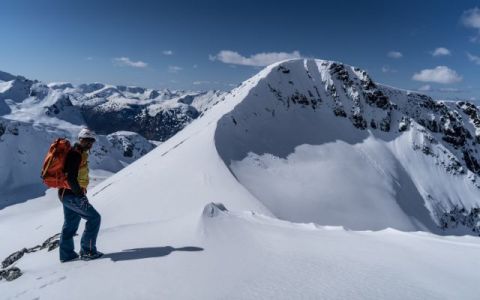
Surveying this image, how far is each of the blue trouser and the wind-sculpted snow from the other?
26.7m

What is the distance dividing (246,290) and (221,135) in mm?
39037

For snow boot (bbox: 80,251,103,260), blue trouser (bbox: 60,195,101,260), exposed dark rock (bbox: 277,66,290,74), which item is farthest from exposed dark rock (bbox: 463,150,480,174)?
snow boot (bbox: 80,251,103,260)

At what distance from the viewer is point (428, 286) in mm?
6730

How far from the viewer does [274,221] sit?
456 inches

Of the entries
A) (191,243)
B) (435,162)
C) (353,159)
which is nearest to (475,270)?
(191,243)

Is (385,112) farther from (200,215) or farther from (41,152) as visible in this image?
(41,152)

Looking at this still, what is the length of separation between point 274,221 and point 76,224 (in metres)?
5.46

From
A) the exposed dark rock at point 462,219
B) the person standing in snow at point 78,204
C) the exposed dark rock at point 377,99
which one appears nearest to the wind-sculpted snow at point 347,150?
the exposed dark rock at point 377,99

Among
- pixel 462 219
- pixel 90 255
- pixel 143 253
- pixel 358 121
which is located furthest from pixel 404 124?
pixel 90 255

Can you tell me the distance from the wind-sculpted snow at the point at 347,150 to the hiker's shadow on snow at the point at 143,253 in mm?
26578

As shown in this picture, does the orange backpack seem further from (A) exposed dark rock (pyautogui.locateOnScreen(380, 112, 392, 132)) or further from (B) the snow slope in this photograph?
(A) exposed dark rock (pyautogui.locateOnScreen(380, 112, 392, 132))

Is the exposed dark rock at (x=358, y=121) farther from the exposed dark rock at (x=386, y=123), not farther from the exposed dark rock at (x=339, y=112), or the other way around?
the exposed dark rock at (x=386, y=123)

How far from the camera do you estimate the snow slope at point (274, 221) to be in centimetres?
680

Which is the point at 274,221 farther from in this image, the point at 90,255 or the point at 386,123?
the point at 386,123
